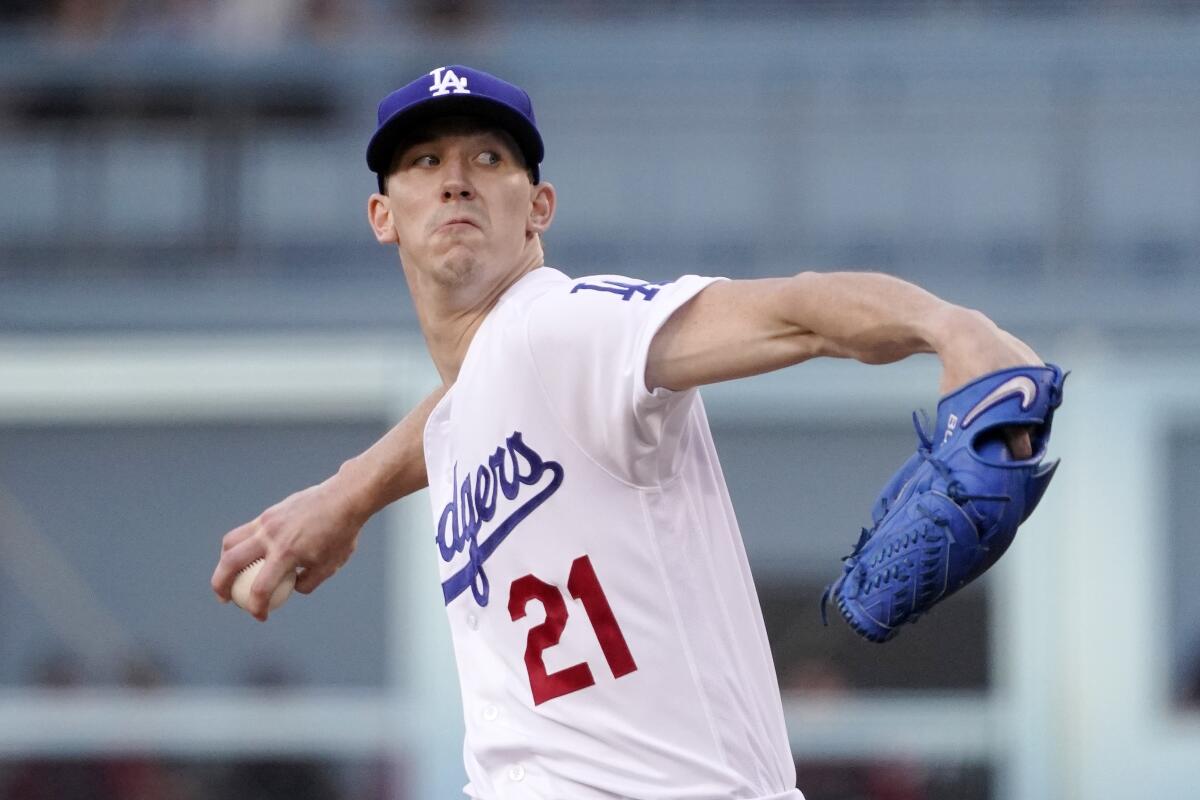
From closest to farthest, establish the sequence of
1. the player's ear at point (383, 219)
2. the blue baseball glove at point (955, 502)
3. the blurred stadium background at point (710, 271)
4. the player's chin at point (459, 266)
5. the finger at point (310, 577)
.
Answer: the blue baseball glove at point (955, 502)
the player's chin at point (459, 266)
the player's ear at point (383, 219)
the finger at point (310, 577)
the blurred stadium background at point (710, 271)

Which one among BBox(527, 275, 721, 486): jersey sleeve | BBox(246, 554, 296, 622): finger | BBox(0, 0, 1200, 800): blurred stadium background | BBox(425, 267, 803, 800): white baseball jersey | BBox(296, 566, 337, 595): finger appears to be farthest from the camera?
BBox(0, 0, 1200, 800): blurred stadium background

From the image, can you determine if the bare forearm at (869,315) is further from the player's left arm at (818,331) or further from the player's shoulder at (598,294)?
the player's shoulder at (598,294)

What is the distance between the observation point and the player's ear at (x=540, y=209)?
307cm

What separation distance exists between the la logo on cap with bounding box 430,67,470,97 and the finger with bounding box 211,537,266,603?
0.85 m

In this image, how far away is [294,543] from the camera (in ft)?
10.7

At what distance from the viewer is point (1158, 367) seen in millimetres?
9031

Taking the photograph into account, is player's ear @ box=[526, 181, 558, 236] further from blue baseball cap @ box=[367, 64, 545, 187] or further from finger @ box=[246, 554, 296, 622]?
finger @ box=[246, 554, 296, 622]

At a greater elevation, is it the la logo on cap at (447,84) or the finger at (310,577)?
the la logo on cap at (447,84)

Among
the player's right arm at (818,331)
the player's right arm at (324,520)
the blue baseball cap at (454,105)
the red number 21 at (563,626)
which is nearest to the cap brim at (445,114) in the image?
the blue baseball cap at (454,105)

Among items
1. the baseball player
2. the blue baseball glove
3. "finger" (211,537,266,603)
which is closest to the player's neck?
the baseball player

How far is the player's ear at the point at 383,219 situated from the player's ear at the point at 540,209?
212 mm

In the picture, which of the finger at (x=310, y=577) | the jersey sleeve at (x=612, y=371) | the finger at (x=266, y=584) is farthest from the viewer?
the finger at (x=310, y=577)

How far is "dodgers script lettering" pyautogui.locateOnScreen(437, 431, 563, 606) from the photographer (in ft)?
8.98

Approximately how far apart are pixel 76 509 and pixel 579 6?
3682 millimetres
